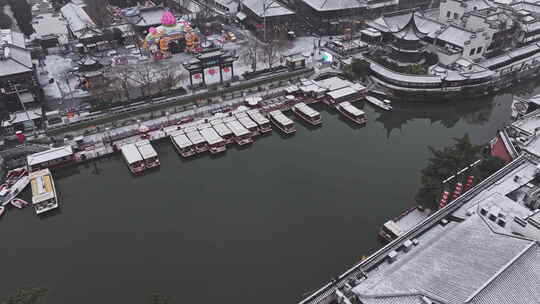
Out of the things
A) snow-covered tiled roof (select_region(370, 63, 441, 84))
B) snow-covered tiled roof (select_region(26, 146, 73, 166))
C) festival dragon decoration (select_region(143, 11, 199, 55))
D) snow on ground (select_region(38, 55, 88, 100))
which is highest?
festival dragon decoration (select_region(143, 11, 199, 55))

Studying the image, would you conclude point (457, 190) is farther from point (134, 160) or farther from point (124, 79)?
point (124, 79)

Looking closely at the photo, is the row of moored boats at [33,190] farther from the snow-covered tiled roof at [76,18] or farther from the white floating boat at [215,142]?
the snow-covered tiled roof at [76,18]

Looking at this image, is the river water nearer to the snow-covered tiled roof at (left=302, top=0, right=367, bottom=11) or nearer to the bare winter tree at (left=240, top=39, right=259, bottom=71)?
the bare winter tree at (left=240, top=39, right=259, bottom=71)

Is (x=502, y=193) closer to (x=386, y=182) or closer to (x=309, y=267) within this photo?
(x=386, y=182)

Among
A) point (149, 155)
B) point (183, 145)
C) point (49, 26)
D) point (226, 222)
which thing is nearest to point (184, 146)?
point (183, 145)

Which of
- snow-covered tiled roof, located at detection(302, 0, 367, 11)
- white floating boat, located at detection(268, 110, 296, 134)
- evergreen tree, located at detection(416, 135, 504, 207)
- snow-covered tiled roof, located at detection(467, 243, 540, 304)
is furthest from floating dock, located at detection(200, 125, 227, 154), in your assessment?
snow-covered tiled roof, located at detection(302, 0, 367, 11)

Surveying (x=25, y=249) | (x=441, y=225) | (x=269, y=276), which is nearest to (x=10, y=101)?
(x=25, y=249)
